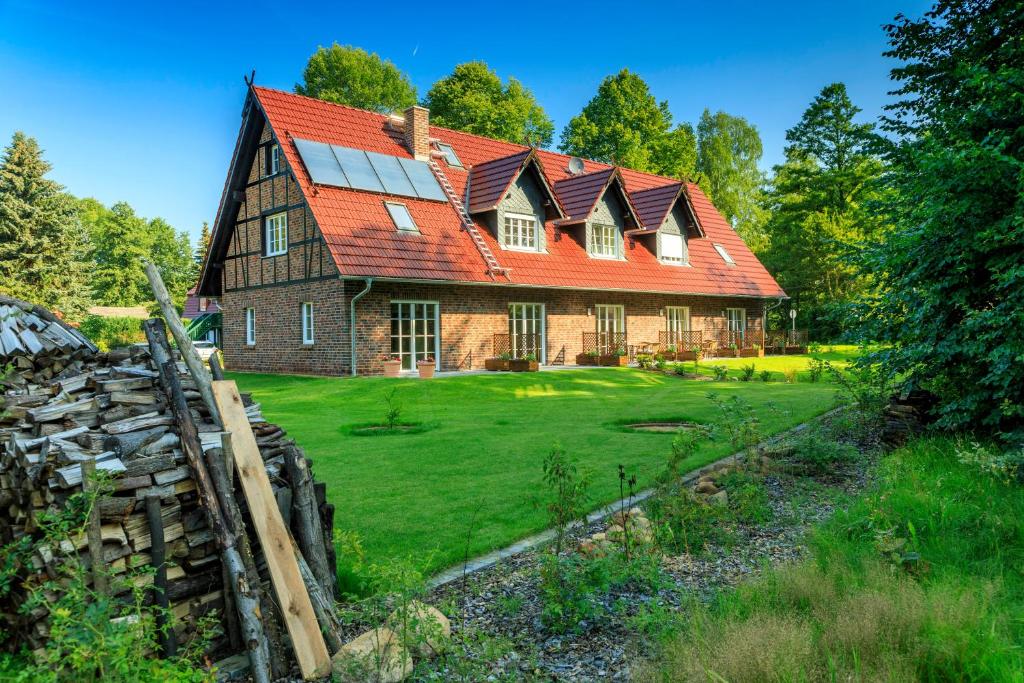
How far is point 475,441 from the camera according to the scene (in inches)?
378

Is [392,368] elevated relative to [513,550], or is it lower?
elevated

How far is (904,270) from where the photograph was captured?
26.3 ft

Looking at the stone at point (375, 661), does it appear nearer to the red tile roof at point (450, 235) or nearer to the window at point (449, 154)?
the red tile roof at point (450, 235)

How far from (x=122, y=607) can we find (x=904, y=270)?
8.03 meters

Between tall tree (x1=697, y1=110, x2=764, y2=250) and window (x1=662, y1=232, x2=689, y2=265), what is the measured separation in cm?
2410

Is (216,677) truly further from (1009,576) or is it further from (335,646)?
(1009,576)

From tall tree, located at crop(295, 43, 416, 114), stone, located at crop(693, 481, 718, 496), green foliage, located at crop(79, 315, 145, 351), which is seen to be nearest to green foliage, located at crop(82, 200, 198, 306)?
green foliage, located at crop(79, 315, 145, 351)

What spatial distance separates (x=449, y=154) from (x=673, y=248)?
9211mm

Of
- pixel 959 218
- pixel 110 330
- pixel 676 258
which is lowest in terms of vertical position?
pixel 110 330

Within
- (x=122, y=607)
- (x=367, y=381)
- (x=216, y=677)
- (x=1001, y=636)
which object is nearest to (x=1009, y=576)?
(x=1001, y=636)

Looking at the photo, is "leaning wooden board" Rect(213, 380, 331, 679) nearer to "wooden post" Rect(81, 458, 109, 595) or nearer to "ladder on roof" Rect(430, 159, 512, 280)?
"wooden post" Rect(81, 458, 109, 595)

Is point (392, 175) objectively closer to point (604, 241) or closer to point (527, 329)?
point (527, 329)

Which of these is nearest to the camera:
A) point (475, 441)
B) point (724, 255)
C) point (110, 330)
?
point (475, 441)

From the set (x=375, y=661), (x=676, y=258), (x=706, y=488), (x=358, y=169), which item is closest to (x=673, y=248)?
(x=676, y=258)
